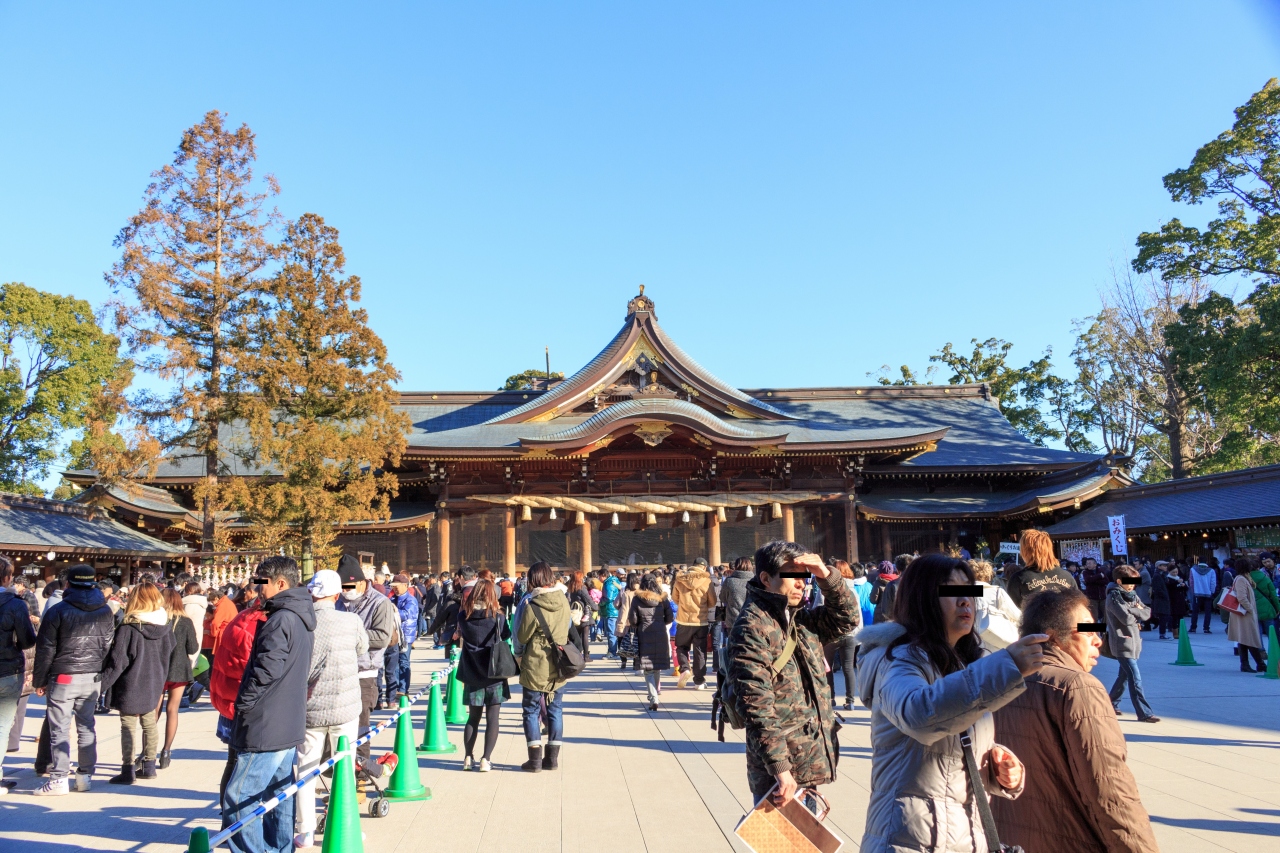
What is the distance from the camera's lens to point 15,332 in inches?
1246

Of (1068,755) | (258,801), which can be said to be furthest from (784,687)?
(258,801)

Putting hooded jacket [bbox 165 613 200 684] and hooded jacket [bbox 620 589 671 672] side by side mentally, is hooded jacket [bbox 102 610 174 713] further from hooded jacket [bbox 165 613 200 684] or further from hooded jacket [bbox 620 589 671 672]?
hooded jacket [bbox 620 589 671 672]

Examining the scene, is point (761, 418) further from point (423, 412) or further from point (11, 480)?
point (11, 480)

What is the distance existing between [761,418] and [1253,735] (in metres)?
20.0

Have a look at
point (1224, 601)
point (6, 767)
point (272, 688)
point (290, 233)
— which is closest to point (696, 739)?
point (272, 688)

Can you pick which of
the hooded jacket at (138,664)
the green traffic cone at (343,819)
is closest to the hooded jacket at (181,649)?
the hooded jacket at (138,664)

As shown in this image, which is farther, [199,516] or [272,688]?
[199,516]

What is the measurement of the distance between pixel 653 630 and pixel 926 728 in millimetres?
8209

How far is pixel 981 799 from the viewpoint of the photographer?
2.53m

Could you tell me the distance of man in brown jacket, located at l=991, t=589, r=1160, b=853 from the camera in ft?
8.86

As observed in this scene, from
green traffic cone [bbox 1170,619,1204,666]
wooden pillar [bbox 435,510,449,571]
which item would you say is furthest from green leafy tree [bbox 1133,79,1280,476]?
wooden pillar [bbox 435,510,449,571]

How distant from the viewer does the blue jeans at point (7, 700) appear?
6.37 metres

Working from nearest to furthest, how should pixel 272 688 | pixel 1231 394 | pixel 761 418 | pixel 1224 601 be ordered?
1. pixel 272 688
2. pixel 1224 601
3. pixel 1231 394
4. pixel 761 418

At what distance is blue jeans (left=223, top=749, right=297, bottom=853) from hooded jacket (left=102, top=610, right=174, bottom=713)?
2.65 m
